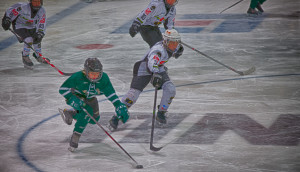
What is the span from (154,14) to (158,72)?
2780 millimetres

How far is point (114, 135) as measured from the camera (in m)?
6.44

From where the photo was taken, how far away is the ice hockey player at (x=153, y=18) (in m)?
9.06

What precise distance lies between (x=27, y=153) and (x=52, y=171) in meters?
0.69

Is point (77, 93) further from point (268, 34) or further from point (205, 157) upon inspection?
point (268, 34)

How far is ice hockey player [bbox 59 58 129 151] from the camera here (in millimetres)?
5645

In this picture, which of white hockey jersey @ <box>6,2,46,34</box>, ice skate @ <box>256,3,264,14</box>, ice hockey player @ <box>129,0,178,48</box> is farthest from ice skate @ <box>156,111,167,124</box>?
ice skate @ <box>256,3,264,14</box>

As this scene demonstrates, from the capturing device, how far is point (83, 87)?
579cm

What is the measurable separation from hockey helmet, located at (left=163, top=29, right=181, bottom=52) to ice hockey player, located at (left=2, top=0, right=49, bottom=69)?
421 cm

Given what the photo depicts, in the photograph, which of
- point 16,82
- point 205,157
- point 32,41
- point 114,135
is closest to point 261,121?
point 205,157

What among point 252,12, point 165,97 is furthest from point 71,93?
point 252,12

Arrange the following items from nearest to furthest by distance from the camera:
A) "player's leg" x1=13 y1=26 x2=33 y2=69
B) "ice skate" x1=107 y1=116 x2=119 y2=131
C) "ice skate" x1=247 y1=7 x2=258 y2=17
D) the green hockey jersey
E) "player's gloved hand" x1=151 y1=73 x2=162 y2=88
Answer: the green hockey jersey < "player's gloved hand" x1=151 y1=73 x2=162 y2=88 < "ice skate" x1=107 y1=116 x2=119 y2=131 < "player's leg" x1=13 y1=26 x2=33 y2=69 < "ice skate" x1=247 y1=7 x2=258 y2=17

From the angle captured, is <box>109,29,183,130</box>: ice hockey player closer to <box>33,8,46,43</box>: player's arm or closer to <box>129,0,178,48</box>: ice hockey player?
<box>129,0,178,48</box>: ice hockey player

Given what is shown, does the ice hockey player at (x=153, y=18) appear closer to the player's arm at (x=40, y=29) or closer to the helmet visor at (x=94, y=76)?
the player's arm at (x=40, y=29)

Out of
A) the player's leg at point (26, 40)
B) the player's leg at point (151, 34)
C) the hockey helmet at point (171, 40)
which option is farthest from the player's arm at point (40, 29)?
the hockey helmet at point (171, 40)
